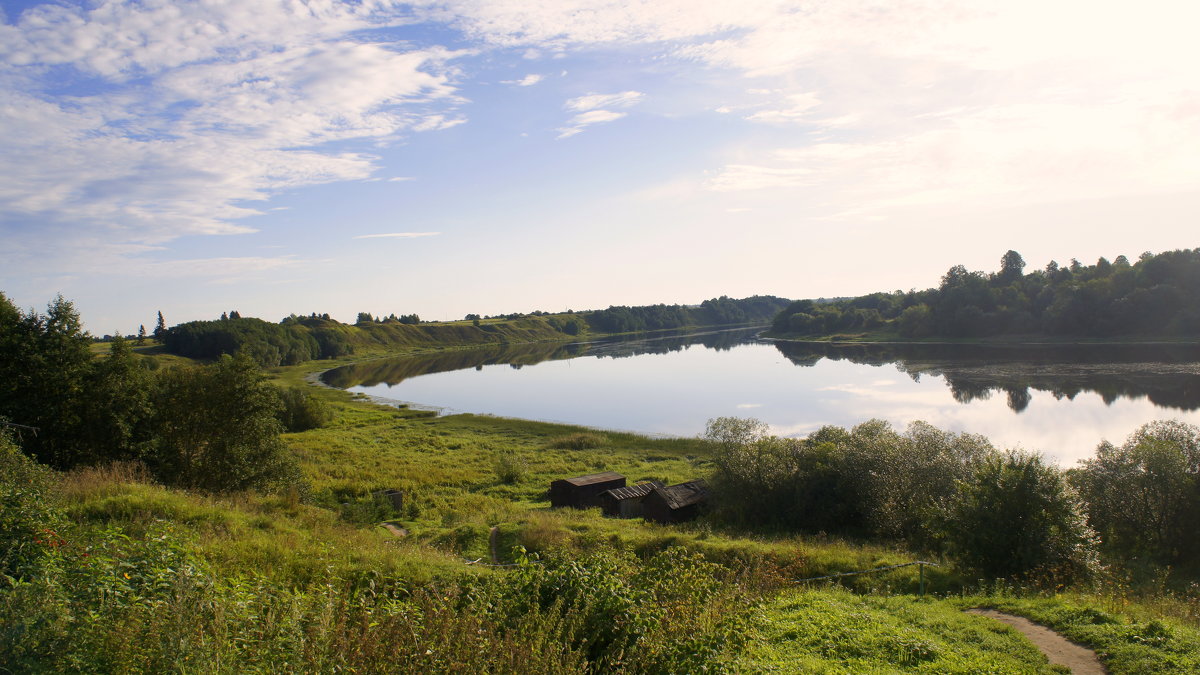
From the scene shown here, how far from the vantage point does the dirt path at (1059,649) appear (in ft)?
28.4

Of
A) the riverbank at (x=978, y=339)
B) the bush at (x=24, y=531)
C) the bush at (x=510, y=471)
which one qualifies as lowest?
the bush at (x=510, y=471)

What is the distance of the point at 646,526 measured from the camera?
24.2 m

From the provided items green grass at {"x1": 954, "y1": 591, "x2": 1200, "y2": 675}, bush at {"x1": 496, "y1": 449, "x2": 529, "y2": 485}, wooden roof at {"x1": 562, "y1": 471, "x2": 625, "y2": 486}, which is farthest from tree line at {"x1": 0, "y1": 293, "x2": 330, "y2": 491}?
green grass at {"x1": 954, "y1": 591, "x2": 1200, "y2": 675}

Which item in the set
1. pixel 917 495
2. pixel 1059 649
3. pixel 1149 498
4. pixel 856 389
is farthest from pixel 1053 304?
pixel 1059 649

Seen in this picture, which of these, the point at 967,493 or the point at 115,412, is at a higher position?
the point at 115,412

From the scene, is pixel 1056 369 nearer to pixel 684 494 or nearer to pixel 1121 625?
pixel 684 494

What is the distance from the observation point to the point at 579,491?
1154 inches

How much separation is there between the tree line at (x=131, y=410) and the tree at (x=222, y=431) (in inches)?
1.4

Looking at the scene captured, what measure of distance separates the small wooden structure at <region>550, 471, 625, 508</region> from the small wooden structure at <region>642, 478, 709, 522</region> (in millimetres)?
3027

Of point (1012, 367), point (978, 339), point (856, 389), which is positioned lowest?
point (856, 389)

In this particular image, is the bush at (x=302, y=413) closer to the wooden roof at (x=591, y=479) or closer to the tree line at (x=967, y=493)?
the wooden roof at (x=591, y=479)

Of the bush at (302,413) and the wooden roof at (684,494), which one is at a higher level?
the bush at (302,413)

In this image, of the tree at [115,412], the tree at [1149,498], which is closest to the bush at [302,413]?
the tree at [115,412]

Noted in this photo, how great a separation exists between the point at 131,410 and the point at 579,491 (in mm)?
17882
